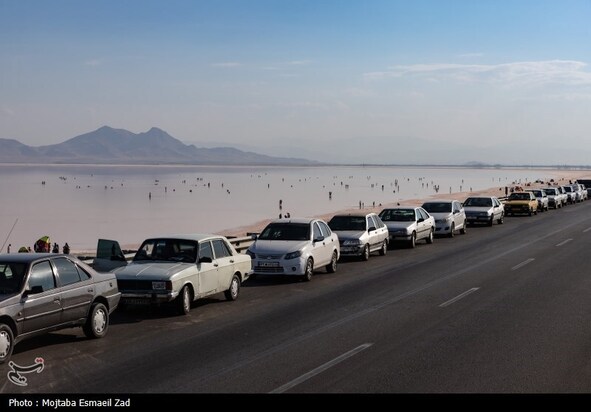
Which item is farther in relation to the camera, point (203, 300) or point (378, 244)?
point (378, 244)

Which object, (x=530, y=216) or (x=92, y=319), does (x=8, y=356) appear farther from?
(x=530, y=216)


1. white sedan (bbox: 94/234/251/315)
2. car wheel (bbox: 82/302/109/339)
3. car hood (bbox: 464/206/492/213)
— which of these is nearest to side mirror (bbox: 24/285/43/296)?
car wheel (bbox: 82/302/109/339)

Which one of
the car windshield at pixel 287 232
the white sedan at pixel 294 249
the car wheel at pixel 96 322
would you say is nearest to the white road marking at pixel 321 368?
the car wheel at pixel 96 322

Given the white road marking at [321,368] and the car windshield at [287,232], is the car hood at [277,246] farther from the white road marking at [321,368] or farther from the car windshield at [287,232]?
the white road marking at [321,368]

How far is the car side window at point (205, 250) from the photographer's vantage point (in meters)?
15.5

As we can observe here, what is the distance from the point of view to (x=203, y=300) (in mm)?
16750

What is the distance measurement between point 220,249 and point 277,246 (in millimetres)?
3730

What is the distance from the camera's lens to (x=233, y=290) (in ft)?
54.3

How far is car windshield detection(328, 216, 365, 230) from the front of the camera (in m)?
25.5

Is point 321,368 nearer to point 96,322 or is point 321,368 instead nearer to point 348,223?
point 96,322

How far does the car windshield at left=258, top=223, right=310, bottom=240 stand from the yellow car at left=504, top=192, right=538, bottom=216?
31755 mm

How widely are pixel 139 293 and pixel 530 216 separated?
39741 mm

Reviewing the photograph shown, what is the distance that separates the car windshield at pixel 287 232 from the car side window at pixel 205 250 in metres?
4.92
